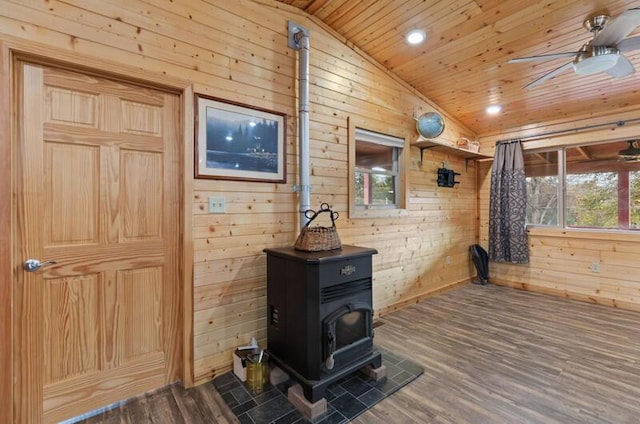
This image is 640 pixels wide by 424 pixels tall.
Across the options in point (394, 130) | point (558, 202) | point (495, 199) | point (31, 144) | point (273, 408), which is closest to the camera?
point (31, 144)

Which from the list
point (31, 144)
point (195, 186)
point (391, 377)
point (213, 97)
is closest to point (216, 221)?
point (195, 186)

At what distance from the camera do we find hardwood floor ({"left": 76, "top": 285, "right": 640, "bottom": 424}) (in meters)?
1.77

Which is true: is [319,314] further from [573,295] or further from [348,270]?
[573,295]

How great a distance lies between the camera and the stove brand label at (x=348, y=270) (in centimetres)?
197

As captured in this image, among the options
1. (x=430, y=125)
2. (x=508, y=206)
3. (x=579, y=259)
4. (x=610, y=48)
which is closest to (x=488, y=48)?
(x=430, y=125)

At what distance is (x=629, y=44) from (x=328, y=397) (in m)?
3.10

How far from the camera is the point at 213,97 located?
7.04 ft

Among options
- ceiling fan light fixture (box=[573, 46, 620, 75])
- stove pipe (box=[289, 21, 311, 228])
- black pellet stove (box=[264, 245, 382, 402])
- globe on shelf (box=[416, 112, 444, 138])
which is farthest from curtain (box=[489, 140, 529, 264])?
stove pipe (box=[289, 21, 311, 228])

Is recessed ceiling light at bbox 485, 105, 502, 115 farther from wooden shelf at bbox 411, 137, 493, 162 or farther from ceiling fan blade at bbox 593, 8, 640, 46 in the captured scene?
ceiling fan blade at bbox 593, 8, 640, 46

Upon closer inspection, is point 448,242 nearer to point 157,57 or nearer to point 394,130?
point 394,130

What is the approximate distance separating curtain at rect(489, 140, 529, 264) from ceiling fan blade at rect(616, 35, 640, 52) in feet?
7.46

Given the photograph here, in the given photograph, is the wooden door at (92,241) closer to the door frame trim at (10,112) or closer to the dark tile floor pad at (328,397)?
the door frame trim at (10,112)

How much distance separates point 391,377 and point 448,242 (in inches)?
104

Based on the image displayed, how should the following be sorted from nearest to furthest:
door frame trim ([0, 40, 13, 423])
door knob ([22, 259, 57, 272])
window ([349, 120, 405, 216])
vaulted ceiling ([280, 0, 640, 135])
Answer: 1. door frame trim ([0, 40, 13, 423])
2. door knob ([22, 259, 57, 272])
3. vaulted ceiling ([280, 0, 640, 135])
4. window ([349, 120, 405, 216])
